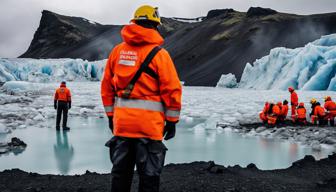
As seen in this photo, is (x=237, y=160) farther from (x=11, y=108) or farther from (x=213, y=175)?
(x=11, y=108)

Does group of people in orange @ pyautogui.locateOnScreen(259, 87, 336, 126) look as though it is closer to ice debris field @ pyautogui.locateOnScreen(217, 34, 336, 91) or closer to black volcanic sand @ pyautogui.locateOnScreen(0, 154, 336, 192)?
black volcanic sand @ pyautogui.locateOnScreen(0, 154, 336, 192)

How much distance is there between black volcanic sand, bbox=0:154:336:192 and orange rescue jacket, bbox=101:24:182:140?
69.2 inches

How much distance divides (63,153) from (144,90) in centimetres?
523

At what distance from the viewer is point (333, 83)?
101 feet

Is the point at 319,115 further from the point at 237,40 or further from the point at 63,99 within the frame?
the point at 237,40

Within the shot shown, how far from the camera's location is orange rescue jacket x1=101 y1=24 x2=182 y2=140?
9.78 feet

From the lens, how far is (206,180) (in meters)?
4.95

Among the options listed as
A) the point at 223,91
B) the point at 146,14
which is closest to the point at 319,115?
the point at 146,14

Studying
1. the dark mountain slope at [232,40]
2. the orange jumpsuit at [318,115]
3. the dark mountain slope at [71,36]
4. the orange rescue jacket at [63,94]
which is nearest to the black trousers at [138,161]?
the orange rescue jacket at [63,94]

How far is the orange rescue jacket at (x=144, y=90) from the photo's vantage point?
9.78ft

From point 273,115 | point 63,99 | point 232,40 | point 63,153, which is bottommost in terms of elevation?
point 63,153

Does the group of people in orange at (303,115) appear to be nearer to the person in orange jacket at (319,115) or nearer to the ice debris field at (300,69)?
the person in orange jacket at (319,115)

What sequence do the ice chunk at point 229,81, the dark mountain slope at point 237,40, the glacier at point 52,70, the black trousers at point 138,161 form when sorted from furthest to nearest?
the dark mountain slope at point 237,40 < the glacier at point 52,70 < the ice chunk at point 229,81 < the black trousers at point 138,161

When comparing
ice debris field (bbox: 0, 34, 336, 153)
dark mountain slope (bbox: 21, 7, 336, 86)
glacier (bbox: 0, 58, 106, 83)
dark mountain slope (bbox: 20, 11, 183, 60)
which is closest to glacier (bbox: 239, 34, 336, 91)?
ice debris field (bbox: 0, 34, 336, 153)
